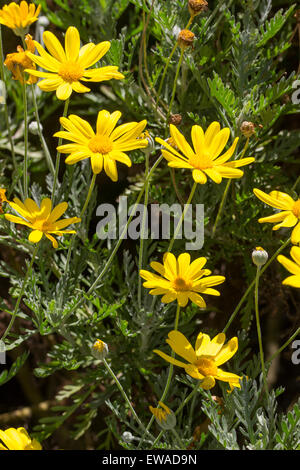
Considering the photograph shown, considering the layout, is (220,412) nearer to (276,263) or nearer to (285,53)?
(276,263)

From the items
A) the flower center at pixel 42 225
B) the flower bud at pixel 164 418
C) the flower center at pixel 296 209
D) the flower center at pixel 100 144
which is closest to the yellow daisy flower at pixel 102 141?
the flower center at pixel 100 144

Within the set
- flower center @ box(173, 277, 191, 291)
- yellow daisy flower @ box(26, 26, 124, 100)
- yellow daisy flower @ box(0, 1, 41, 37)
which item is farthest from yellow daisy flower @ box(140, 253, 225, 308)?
yellow daisy flower @ box(0, 1, 41, 37)

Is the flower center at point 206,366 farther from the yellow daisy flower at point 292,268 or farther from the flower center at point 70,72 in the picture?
the flower center at point 70,72

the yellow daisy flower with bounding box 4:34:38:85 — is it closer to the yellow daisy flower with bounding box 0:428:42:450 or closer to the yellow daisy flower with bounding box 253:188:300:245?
the yellow daisy flower with bounding box 253:188:300:245

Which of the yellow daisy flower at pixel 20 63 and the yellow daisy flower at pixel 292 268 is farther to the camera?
the yellow daisy flower at pixel 20 63

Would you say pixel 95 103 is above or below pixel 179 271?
above

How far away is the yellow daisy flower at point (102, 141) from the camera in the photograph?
94 cm

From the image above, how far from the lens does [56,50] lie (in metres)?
1.06

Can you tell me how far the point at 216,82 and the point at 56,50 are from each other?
0.87ft

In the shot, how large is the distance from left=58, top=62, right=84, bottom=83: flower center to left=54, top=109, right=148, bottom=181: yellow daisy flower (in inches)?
2.8

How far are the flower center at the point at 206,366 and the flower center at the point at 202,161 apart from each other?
290 mm

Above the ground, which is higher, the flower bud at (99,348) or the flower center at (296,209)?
the flower center at (296,209)

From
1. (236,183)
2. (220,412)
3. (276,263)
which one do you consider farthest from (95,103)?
(220,412)
